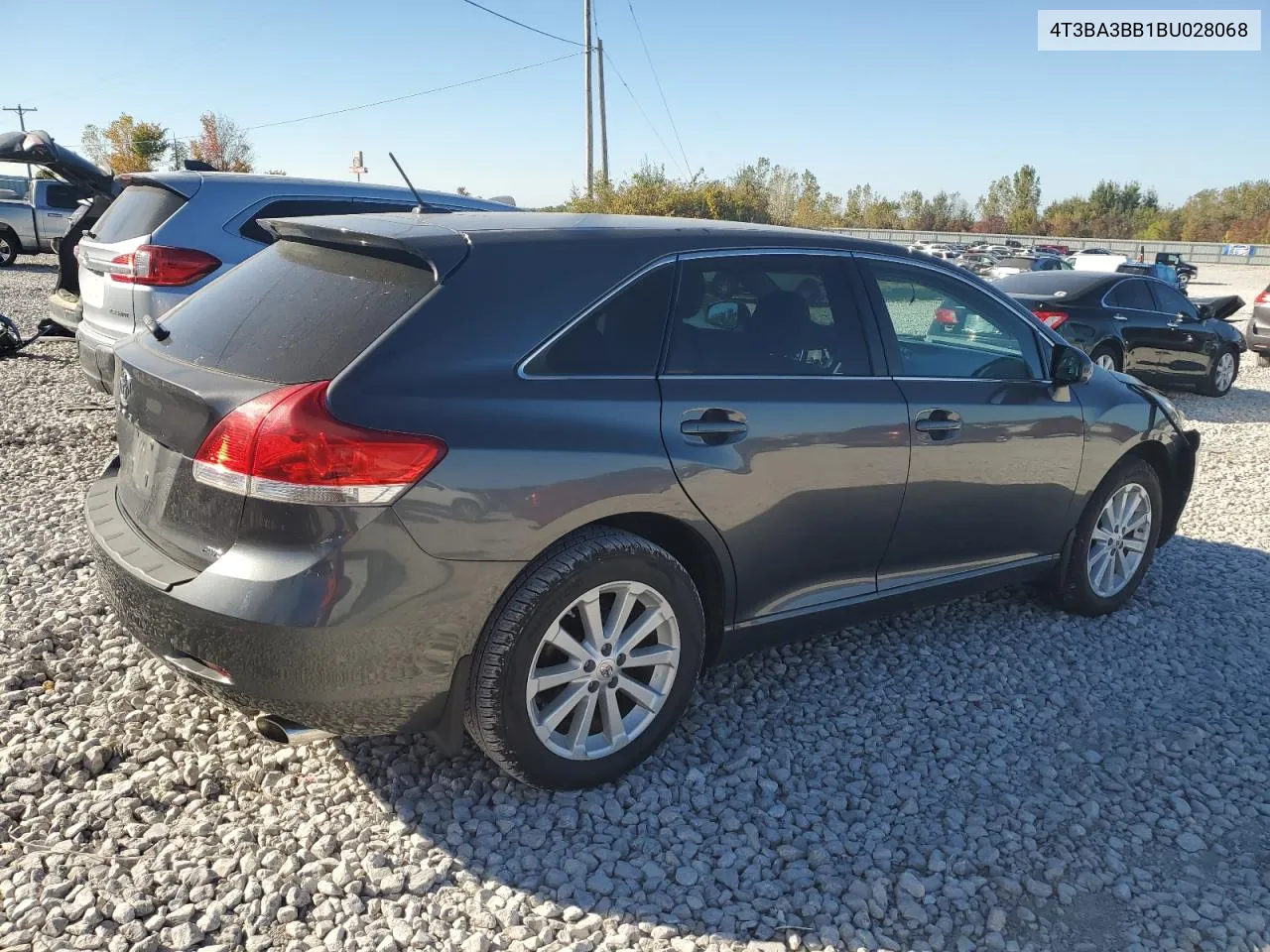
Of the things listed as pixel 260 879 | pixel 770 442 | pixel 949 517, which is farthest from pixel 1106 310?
pixel 260 879

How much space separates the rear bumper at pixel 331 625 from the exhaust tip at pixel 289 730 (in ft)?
0.17

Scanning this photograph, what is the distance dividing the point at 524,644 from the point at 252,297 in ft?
4.57

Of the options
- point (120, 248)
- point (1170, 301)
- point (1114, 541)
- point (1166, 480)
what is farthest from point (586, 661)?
point (1170, 301)

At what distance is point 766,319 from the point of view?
342 centimetres

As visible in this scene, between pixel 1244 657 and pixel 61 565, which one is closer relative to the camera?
pixel 1244 657

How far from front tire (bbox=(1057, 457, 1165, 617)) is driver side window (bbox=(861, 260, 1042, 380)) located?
790 mm

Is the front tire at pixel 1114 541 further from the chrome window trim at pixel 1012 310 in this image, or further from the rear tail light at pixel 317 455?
the rear tail light at pixel 317 455

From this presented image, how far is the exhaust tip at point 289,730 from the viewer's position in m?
2.72

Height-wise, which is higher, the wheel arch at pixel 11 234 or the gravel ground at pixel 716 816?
the wheel arch at pixel 11 234

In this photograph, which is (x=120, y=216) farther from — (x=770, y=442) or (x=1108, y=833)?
(x=1108, y=833)

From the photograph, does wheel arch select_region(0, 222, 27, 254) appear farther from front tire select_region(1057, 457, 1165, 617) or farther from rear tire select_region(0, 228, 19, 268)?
front tire select_region(1057, 457, 1165, 617)

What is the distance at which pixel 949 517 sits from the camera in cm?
388

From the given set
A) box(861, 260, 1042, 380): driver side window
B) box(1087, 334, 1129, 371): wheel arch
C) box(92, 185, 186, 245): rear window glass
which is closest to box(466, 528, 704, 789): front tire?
box(861, 260, 1042, 380): driver side window

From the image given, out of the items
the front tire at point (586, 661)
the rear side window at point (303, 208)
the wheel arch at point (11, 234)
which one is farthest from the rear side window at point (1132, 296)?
the wheel arch at point (11, 234)
